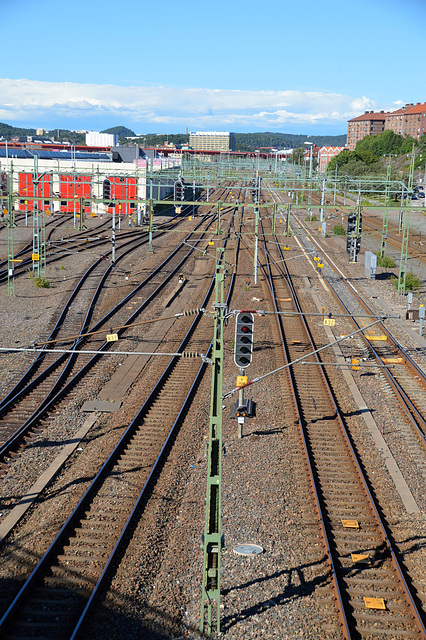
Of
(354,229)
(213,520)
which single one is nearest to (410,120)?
(354,229)

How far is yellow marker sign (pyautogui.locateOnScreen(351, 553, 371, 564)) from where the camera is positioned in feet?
33.7

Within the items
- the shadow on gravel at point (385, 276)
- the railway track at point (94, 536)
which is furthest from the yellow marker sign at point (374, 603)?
the shadow on gravel at point (385, 276)

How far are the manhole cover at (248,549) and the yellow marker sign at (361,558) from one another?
1500mm

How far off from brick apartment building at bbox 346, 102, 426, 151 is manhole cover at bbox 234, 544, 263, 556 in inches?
5704

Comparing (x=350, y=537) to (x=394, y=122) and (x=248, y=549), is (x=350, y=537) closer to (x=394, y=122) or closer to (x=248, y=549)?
(x=248, y=549)

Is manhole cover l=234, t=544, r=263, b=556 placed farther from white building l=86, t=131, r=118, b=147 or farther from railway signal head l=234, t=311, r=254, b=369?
white building l=86, t=131, r=118, b=147

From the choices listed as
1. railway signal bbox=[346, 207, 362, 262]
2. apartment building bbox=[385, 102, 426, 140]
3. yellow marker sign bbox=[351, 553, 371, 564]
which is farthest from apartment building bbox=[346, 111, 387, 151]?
yellow marker sign bbox=[351, 553, 371, 564]

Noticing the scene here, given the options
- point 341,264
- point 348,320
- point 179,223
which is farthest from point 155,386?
point 179,223

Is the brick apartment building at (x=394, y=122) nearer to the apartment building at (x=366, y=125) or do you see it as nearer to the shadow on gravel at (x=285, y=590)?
the apartment building at (x=366, y=125)

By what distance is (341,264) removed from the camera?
135 ft

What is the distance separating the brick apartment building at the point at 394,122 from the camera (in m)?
147

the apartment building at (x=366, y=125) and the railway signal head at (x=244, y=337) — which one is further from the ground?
the apartment building at (x=366, y=125)

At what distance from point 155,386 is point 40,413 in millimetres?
3268

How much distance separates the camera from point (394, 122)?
6334 inches
